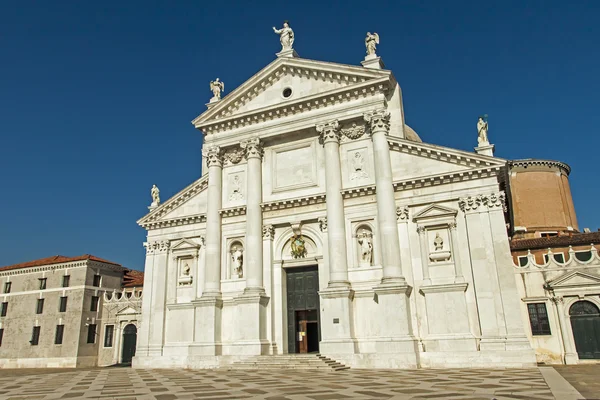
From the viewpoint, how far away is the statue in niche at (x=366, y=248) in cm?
2623

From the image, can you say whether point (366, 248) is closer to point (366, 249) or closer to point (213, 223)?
point (366, 249)

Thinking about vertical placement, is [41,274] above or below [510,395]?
above

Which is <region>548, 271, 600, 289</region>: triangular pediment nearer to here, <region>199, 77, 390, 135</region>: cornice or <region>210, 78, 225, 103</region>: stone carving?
<region>199, 77, 390, 135</region>: cornice

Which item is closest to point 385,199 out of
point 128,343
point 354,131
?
A: point 354,131

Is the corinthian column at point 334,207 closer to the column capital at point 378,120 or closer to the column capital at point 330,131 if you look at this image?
the column capital at point 330,131

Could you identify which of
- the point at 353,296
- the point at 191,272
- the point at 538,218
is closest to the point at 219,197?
the point at 191,272

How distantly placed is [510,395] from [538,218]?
37.7m

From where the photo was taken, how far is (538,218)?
147 ft

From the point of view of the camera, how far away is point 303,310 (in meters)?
27.6

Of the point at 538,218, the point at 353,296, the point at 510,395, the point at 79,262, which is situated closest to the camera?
the point at 510,395

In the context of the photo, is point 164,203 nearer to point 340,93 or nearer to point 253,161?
point 253,161

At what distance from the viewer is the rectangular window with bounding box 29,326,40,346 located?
41.0 m

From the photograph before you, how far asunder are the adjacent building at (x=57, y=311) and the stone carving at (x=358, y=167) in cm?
2207

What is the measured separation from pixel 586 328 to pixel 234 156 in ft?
72.8
